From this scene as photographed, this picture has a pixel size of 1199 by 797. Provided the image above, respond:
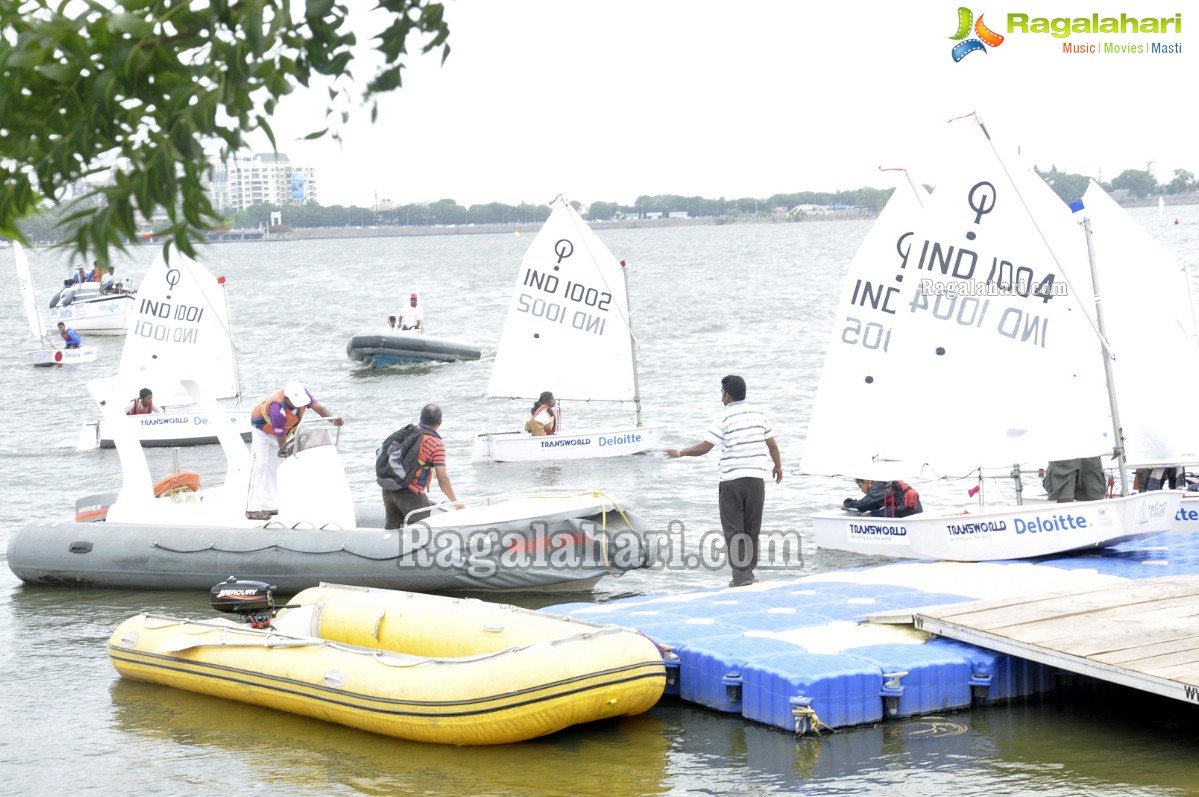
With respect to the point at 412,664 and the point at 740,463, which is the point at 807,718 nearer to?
the point at 412,664

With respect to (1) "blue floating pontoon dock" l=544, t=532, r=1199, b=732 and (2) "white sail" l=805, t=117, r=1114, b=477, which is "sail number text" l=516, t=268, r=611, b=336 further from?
(1) "blue floating pontoon dock" l=544, t=532, r=1199, b=732

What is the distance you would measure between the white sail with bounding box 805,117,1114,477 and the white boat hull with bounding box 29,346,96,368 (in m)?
34.1

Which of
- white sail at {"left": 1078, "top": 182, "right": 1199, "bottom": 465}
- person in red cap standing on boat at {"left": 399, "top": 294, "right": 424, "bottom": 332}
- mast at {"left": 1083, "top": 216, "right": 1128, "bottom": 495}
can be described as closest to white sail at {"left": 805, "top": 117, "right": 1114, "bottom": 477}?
mast at {"left": 1083, "top": 216, "right": 1128, "bottom": 495}

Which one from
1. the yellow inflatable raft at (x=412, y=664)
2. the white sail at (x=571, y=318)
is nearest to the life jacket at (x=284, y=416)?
the yellow inflatable raft at (x=412, y=664)

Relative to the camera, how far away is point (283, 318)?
65.4 m

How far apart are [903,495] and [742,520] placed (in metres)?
3.60

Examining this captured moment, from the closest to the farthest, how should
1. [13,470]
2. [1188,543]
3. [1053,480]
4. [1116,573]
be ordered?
[1116,573], [1188,543], [1053,480], [13,470]

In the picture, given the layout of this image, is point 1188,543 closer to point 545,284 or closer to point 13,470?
point 545,284

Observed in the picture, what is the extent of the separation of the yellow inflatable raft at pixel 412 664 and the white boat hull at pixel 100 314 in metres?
46.6

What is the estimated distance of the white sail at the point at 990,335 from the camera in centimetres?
1291

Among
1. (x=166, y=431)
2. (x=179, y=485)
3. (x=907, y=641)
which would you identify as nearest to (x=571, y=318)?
(x=166, y=431)

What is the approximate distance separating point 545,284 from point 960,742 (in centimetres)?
1589

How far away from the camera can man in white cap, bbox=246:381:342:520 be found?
13.2m

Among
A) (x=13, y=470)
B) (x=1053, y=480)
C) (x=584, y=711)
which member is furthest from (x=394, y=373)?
(x=584, y=711)
